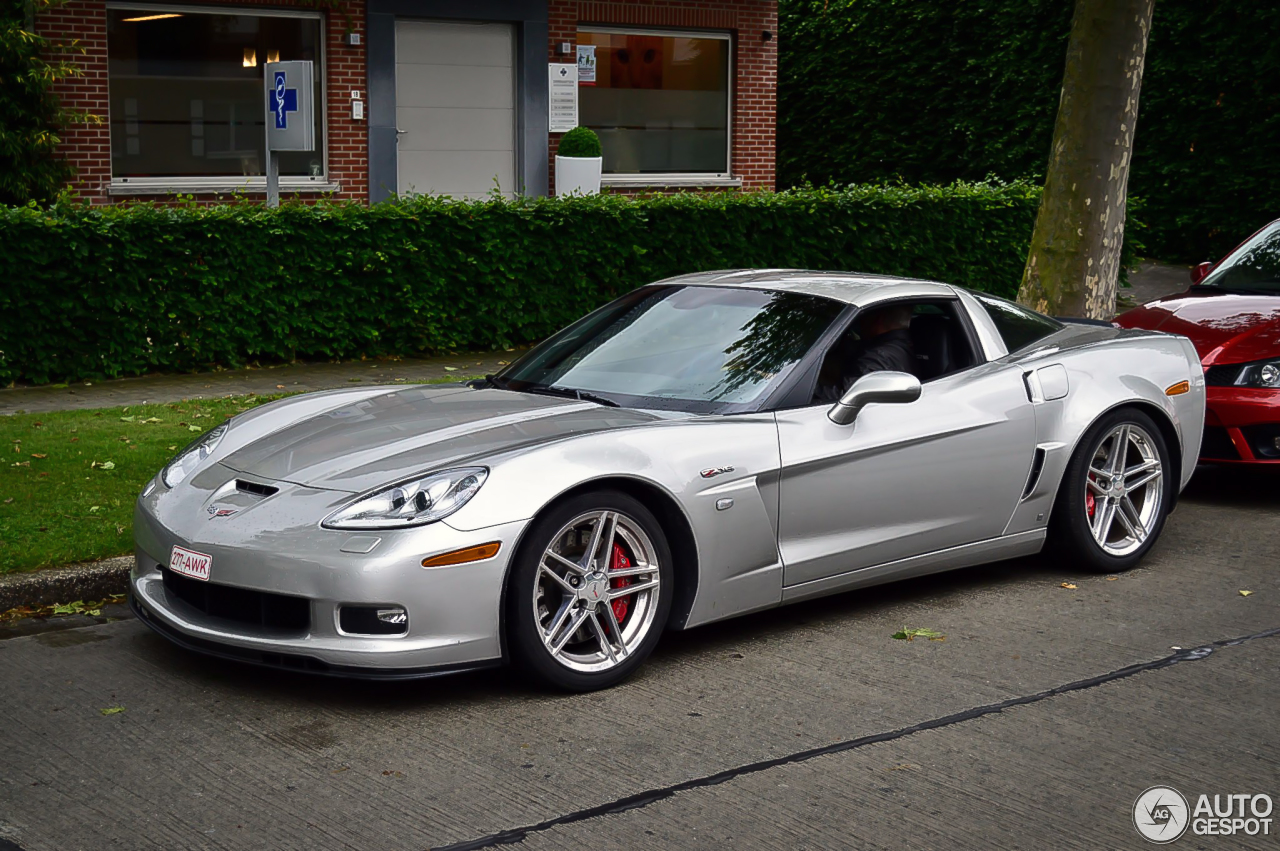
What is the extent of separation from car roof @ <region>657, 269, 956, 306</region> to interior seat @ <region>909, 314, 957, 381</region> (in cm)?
14

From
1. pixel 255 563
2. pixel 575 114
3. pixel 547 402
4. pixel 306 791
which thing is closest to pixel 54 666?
pixel 255 563

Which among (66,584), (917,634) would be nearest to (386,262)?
(66,584)

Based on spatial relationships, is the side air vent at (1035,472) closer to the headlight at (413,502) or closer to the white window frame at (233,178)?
the headlight at (413,502)

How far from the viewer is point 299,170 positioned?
16641mm

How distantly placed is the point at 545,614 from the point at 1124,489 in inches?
120

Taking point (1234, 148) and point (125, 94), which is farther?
point (1234, 148)

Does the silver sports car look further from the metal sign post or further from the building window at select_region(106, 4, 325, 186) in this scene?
the building window at select_region(106, 4, 325, 186)

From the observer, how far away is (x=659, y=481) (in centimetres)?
A: 499

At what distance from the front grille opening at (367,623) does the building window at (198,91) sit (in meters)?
12.4

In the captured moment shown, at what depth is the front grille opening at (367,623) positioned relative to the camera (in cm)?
454

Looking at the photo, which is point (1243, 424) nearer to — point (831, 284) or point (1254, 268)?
point (1254, 268)

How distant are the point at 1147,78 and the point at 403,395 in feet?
55.5

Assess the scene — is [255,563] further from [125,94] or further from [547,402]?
[125,94]

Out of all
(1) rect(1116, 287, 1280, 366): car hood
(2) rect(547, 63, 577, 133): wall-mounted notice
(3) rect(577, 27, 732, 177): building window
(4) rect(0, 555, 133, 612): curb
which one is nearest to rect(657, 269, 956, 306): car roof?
(1) rect(1116, 287, 1280, 366): car hood
